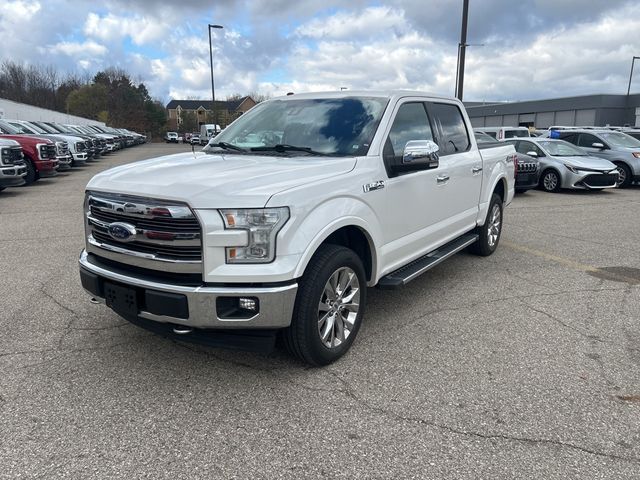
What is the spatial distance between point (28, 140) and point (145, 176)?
12.3m

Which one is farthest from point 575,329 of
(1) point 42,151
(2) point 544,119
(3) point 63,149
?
(2) point 544,119

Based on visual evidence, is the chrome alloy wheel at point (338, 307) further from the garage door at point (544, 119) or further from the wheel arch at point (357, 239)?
the garage door at point (544, 119)

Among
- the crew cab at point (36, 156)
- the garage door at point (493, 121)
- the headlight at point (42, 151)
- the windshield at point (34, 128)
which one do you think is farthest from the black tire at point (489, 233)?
the garage door at point (493, 121)

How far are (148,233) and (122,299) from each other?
490mm

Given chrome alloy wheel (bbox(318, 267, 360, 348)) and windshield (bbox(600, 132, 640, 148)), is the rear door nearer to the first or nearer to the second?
chrome alloy wheel (bbox(318, 267, 360, 348))

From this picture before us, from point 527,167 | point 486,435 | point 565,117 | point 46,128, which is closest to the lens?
point 486,435

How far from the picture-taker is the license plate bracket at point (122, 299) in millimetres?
3145

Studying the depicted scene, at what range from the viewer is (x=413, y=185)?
14.0ft

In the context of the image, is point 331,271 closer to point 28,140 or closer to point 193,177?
point 193,177

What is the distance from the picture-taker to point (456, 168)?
16.7 feet

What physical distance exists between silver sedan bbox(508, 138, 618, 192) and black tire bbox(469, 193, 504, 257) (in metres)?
7.06

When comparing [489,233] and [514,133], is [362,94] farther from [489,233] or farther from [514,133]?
[514,133]

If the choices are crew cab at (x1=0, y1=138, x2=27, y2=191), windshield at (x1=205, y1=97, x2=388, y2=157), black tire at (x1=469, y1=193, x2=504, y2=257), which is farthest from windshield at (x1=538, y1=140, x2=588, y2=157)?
crew cab at (x1=0, y1=138, x2=27, y2=191)

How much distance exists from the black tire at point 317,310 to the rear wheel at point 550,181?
11.7 metres
